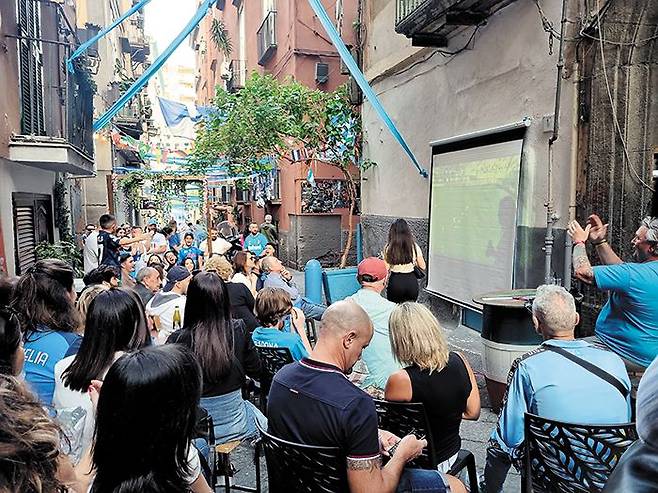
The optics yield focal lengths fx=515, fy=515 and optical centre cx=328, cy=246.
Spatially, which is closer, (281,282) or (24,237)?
(281,282)

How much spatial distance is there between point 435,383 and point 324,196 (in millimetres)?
13752

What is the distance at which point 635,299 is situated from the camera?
346 centimetres

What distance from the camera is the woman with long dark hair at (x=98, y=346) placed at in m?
2.37

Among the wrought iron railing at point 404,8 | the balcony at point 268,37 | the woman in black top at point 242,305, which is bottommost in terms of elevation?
the woman in black top at point 242,305

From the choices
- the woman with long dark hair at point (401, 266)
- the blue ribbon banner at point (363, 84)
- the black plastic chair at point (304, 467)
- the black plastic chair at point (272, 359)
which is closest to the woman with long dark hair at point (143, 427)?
the black plastic chair at point (304, 467)

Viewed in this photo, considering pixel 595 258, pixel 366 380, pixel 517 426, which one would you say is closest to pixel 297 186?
pixel 595 258

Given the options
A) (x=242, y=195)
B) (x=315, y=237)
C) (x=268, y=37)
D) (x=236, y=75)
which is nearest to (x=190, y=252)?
(x=315, y=237)

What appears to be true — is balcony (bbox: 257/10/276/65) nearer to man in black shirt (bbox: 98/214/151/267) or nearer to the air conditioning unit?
the air conditioning unit

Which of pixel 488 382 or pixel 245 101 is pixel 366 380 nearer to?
pixel 488 382

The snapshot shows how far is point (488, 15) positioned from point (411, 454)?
627cm

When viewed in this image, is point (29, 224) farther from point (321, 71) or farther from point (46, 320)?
point (321, 71)

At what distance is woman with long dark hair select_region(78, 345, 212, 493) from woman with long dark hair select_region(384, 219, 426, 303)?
4.09m

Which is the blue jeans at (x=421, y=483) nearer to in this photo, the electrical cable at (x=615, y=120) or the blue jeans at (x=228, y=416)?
the blue jeans at (x=228, y=416)

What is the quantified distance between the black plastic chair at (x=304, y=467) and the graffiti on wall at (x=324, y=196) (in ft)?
45.6
